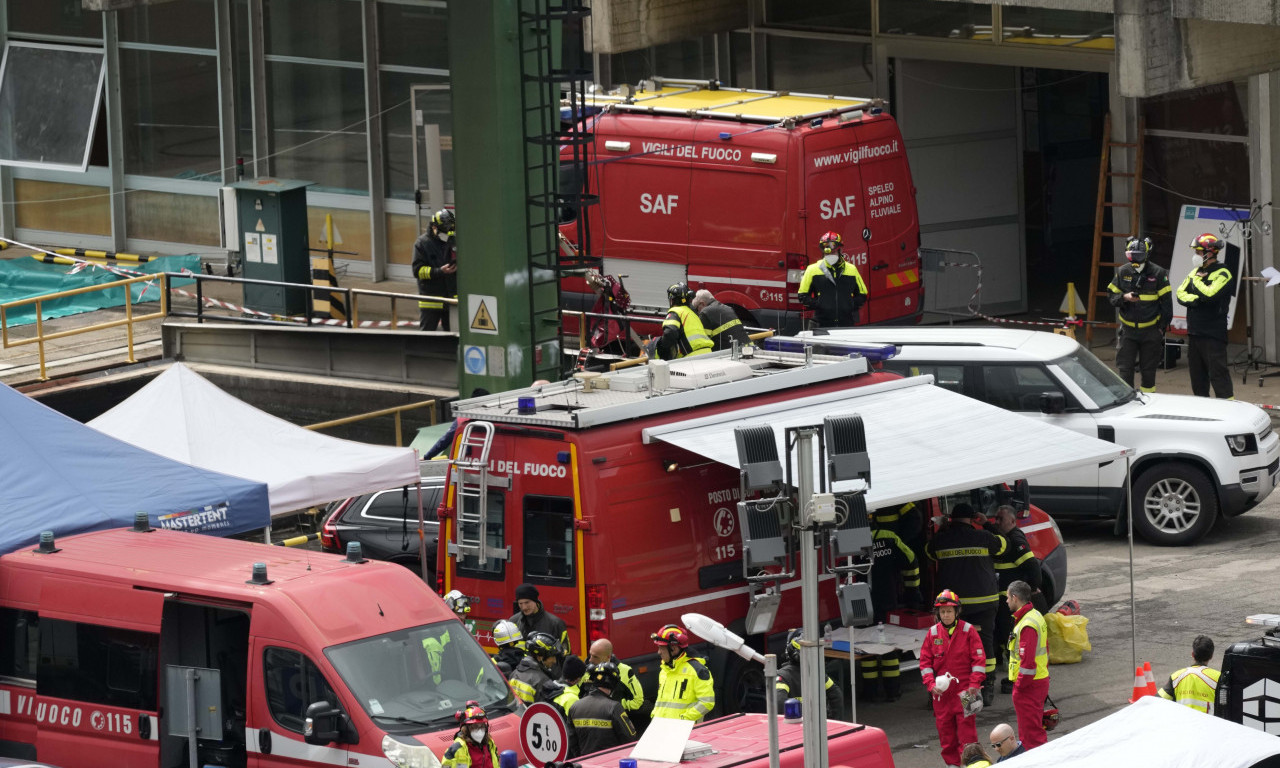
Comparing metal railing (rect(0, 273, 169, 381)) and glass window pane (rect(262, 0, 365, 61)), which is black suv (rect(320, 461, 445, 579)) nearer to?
metal railing (rect(0, 273, 169, 381))

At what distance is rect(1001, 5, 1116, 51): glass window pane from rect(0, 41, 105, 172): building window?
16.3 m

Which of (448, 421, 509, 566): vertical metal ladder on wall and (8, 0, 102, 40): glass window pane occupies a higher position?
(8, 0, 102, 40): glass window pane

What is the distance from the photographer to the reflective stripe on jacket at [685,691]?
469 inches

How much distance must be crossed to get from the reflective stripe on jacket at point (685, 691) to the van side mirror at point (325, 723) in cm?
200

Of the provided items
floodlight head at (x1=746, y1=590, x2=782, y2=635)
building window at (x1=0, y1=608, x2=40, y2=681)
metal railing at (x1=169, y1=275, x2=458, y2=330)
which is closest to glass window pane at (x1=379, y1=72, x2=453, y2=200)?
metal railing at (x1=169, y1=275, x2=458, y2=330)

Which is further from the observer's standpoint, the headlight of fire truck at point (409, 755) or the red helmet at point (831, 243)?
the red helmet at point (831, 243)

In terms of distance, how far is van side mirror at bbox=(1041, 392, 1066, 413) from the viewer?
17875 mm

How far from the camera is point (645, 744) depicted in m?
9.56

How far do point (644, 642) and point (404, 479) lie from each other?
10.7 feet

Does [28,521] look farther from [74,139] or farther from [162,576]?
[74,139]

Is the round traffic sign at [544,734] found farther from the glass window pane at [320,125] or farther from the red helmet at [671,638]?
the glass window pane at [320,125]

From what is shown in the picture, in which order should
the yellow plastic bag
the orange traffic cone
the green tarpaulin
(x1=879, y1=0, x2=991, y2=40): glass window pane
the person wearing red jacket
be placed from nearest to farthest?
1. the person wearing red jacket
2. the orange traffic cone
3. the yellow plastic bag
4. (x1=879, y1=0, x2=991, y2=40): glass window pane
5. the green tarpaulin

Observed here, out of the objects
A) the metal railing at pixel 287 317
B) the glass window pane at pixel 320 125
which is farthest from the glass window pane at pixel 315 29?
the metal railing at pixel 287 317

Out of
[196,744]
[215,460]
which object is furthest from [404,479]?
[196,744]
